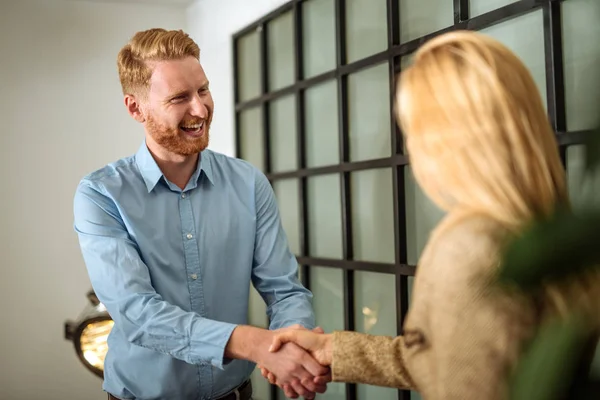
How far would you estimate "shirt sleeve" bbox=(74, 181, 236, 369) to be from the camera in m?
1.47

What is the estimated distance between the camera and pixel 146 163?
1755 mm

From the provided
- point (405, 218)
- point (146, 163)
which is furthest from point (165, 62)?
point (405, 218)

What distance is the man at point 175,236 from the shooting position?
5.34 feet

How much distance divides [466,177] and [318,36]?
7.20 ft

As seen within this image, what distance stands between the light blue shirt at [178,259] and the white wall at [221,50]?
190cm

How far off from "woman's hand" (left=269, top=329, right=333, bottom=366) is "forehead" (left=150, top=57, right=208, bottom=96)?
722 mm

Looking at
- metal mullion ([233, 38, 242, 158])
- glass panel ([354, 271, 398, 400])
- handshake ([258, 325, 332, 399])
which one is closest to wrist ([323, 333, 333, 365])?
handshake ([258, 325, 332, 399])

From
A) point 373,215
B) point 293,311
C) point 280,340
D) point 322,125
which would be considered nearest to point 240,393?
point 293,311

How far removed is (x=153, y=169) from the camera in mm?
1735

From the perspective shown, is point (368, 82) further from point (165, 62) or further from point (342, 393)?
point (342, 393)

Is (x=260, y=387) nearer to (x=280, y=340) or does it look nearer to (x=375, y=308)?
(x=375, y=308)

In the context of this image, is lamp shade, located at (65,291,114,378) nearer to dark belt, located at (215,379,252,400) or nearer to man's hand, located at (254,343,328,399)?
dark belt, located at (215,379,252,400)

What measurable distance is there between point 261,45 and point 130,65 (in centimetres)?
158

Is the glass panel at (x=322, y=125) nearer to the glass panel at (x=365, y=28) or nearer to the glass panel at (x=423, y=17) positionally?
the glass panel at (x=365, y=28)
